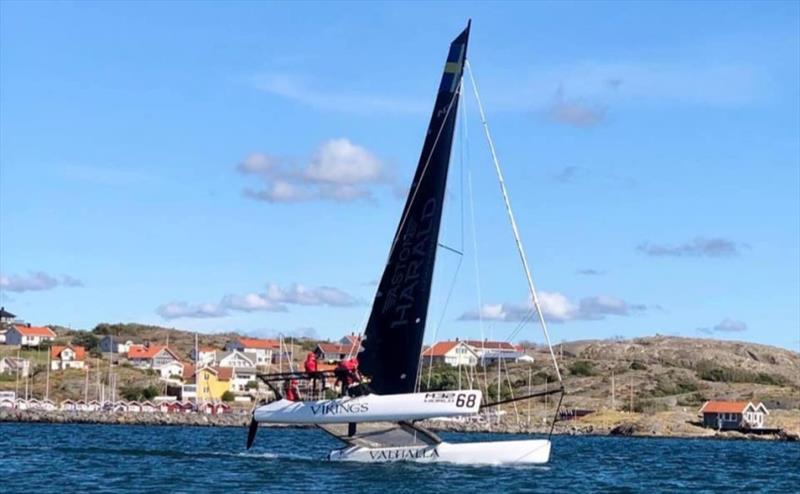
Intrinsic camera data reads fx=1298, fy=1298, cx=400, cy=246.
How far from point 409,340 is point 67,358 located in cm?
13169

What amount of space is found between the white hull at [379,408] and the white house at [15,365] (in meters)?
120

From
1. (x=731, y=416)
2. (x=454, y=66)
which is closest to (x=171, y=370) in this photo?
(x=731, y=416)

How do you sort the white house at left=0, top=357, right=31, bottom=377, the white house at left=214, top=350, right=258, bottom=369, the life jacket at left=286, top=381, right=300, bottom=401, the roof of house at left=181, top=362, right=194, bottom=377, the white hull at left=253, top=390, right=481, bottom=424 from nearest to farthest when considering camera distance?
the white hull at left=253, top=390, right=481, bottom=424, the life jacket at left=286, top=381, right=300, bottom=401, the white house at left=0, top=357, right=31, bottom=377, the roof of house at left=181, top=362, right=194, bottom=377, the white house at left=214, top=350, right=258, bottom=369

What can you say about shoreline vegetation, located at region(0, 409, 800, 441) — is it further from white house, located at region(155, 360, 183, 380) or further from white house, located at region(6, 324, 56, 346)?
white house, located at region(6, 324, 56, 346)

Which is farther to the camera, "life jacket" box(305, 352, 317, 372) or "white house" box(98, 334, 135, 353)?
"white house" box(98, 334, 135, 353)

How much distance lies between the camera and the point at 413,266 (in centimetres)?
4594

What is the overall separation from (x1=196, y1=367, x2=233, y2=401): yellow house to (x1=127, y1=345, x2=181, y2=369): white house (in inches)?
646

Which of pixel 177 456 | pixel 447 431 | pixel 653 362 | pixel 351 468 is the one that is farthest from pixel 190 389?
pixel 351 468

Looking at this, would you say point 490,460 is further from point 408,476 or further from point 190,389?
point 190,389

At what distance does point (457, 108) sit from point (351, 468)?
13181 mm

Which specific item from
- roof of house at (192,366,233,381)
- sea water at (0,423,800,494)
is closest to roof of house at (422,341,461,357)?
roof of house at (192,366,233,381)

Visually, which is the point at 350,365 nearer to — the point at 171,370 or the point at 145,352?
the point at 171,370

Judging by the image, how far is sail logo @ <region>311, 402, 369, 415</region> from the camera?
1740 inches

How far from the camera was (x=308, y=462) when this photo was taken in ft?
160
